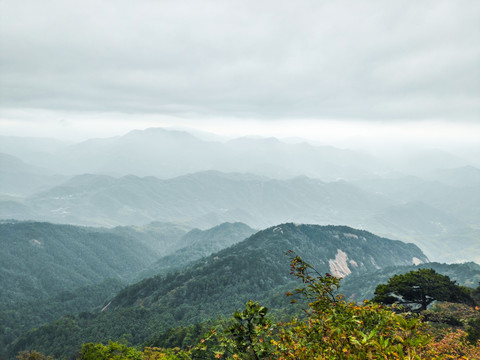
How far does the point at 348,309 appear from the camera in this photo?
13383 millimetres

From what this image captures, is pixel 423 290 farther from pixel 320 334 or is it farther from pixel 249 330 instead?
pixel 249 330

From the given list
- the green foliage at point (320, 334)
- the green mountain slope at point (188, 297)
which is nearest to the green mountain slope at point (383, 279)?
the green mountain slope at point (188, 297)

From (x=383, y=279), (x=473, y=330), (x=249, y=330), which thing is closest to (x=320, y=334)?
(x=249, y=330)

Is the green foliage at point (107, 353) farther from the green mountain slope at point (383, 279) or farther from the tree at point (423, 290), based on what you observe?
the green mountain slope at point (383, 279)

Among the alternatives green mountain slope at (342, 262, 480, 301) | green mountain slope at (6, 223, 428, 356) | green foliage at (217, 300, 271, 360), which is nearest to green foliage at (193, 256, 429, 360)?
green foliage at (217, 300, 271, 360)

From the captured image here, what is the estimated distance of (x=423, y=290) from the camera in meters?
51.8

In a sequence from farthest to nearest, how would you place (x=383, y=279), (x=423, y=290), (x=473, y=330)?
(x=383, y=279) < (x=423, y=290) < (x=473, y=330)

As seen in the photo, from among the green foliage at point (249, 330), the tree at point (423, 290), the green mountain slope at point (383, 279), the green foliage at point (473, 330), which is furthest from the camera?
the green mountain slope at point (383, 279)

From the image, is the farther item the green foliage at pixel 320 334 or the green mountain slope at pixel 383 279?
the green mountain slope at pixel 383 279

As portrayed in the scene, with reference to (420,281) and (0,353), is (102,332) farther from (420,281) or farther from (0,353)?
(420,281)

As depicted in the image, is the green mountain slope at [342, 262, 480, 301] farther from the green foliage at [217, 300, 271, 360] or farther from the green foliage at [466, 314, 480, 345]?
the green foliage at [217, 300, 271, 360]

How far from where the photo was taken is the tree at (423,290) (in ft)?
167

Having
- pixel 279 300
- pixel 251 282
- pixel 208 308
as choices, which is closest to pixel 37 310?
pixel 208 308

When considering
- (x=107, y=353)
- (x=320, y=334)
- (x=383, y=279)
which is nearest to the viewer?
(x=320, y=334)
